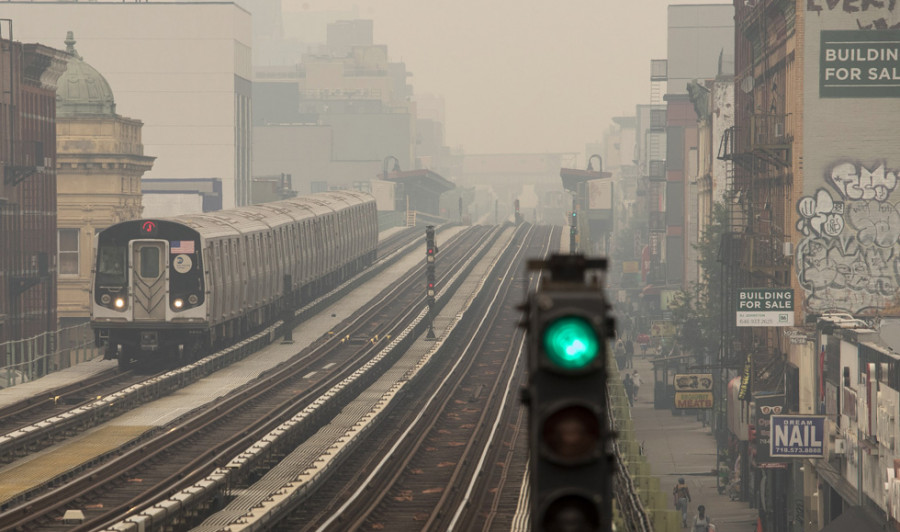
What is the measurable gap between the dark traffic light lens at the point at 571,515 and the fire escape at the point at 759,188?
118 feet

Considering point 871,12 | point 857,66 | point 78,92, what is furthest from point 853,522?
point 78,92

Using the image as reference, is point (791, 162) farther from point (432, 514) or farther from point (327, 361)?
point (432, 514)

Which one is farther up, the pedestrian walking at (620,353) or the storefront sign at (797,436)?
the storefront sign at (797,436)

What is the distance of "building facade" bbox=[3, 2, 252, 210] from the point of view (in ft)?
413

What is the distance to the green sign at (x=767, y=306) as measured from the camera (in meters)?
37.4

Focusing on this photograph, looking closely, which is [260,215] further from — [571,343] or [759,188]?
[571,343]

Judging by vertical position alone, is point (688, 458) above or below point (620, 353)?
below

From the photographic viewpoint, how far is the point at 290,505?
879 inches

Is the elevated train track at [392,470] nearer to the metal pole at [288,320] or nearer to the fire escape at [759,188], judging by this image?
the metal pole at [288,320]

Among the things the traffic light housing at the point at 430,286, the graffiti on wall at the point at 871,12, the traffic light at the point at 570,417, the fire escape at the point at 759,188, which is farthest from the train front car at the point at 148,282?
the traffic light at the point at 570,417

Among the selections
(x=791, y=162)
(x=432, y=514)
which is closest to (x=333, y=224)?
→ (x=791, y=162)

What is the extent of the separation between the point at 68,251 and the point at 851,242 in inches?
1477

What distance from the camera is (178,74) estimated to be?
126m

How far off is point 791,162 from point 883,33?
15.0ft
